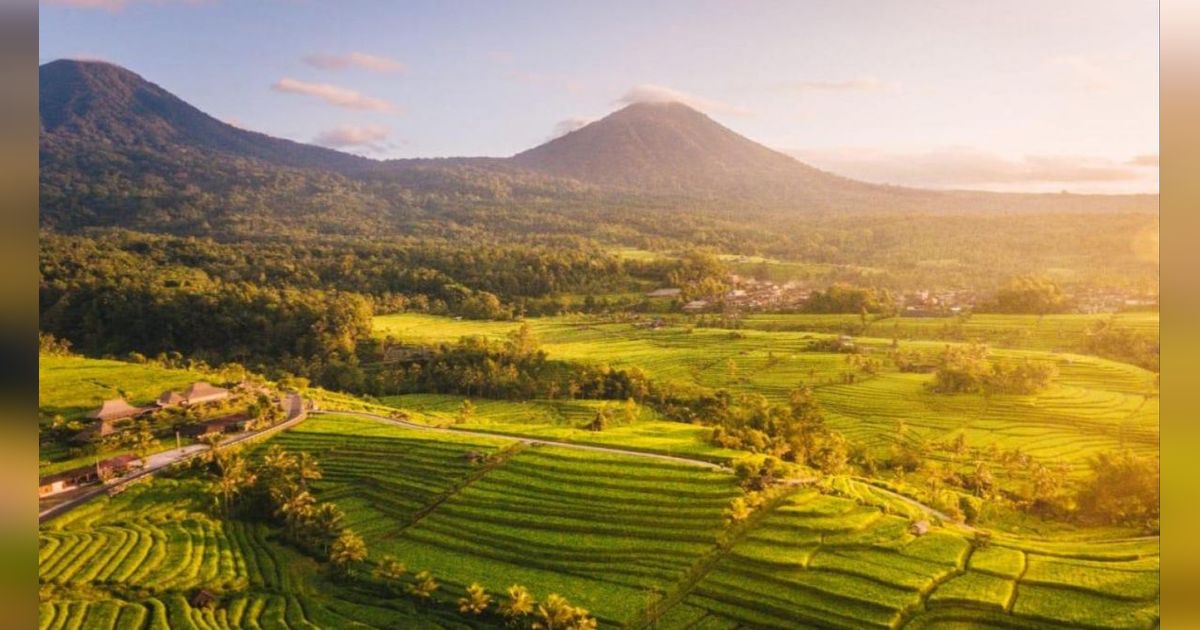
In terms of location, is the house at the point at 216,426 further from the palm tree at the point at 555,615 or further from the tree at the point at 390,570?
the palm tree at the point at 555,615

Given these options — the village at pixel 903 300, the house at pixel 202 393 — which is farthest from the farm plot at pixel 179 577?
the village at pixel 903 300

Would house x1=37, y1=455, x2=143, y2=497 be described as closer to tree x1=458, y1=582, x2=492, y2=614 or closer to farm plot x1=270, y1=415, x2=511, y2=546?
farm plot x1=270, y1=415, x2=511, y2=546

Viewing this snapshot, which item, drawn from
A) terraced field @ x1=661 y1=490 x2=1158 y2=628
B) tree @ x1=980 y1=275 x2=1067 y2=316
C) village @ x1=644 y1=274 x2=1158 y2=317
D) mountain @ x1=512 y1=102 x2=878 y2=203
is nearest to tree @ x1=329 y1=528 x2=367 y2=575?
terraced field @ x1=661 y1=490 x2=1158 y2=628

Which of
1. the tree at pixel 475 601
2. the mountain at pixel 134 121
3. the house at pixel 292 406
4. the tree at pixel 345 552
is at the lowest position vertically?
the tree at pixel 475 601

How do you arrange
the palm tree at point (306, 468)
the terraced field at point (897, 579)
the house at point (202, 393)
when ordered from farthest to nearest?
the house at point (202, 393), the palm tree at point (306, 468), the terraced field at point (897, 579)

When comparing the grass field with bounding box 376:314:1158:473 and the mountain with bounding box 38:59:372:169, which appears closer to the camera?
the grass field with bounding box 376:314:1158:473

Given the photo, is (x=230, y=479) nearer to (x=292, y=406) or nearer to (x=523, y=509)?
(x=292, y=406)

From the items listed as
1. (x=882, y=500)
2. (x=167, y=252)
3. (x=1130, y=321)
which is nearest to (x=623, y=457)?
(x=882, y=500)
